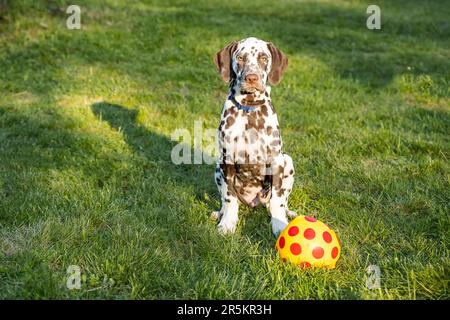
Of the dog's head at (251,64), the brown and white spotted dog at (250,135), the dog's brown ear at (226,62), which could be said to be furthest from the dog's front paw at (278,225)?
the dog's brown ear at (226,62)

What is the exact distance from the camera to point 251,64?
204 inches

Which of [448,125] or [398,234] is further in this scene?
[448,125]

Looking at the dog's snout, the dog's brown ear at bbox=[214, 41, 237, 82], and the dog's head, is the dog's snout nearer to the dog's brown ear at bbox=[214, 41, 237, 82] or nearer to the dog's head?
the dog's head

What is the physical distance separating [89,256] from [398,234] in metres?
2.98

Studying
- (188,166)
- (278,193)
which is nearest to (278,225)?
(278,193)

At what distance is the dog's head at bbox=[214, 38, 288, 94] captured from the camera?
16.6 ft

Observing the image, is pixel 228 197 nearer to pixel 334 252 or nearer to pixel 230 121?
pixel 230 121

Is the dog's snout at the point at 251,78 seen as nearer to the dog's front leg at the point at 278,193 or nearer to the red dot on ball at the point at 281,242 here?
the dog's front leg at the point at 278,193

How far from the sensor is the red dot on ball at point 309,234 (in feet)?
14.3

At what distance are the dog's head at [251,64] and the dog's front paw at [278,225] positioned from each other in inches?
53.1

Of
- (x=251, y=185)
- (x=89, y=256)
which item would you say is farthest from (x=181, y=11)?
(x=89, y=256)

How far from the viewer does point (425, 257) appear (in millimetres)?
4605

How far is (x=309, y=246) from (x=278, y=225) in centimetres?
91

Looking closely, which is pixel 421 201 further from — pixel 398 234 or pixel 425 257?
pixel 425 257
